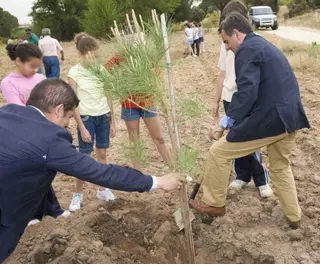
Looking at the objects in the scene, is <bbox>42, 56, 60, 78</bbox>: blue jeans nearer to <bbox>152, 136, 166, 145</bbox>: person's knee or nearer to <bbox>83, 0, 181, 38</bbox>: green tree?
<bbox>152, 136, 166, 145</bbox>: person's knee

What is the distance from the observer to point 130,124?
3787 millimetres

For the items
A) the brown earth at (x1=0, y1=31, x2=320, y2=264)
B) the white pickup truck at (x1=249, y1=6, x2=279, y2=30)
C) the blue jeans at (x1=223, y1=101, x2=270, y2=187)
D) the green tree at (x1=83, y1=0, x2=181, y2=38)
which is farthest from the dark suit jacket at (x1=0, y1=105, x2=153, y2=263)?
the white pickup truck at (x1=249, y1=6, x2=279, y2=30)

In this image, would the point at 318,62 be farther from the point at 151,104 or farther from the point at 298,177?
the point at 151,104

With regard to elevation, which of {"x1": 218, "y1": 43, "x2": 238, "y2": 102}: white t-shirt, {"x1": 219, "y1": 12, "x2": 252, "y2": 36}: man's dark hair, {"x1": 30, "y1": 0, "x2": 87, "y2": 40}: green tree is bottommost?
{"x1": 30, "y1": 0, "x2": 87, "y2": 40}: green tree

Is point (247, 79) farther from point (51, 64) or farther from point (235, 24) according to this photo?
point (51, 64)

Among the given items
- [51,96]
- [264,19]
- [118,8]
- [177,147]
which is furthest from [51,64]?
[264,19]

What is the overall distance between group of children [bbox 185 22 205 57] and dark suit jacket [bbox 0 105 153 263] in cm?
1230

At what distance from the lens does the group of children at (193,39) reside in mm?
14258

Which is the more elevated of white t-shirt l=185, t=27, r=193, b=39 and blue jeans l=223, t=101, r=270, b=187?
blue jeans l=223, t=101, r=270, b=187

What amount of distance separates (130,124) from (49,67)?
6.33 metres

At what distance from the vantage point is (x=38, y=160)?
77.9 inches

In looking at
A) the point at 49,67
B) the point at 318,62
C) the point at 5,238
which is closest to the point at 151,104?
the point at 5,238

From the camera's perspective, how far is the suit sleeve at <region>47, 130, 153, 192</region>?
2.00 meters

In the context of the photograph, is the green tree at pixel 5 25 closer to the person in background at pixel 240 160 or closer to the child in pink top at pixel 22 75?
the child in pink top at pixel 22 75
